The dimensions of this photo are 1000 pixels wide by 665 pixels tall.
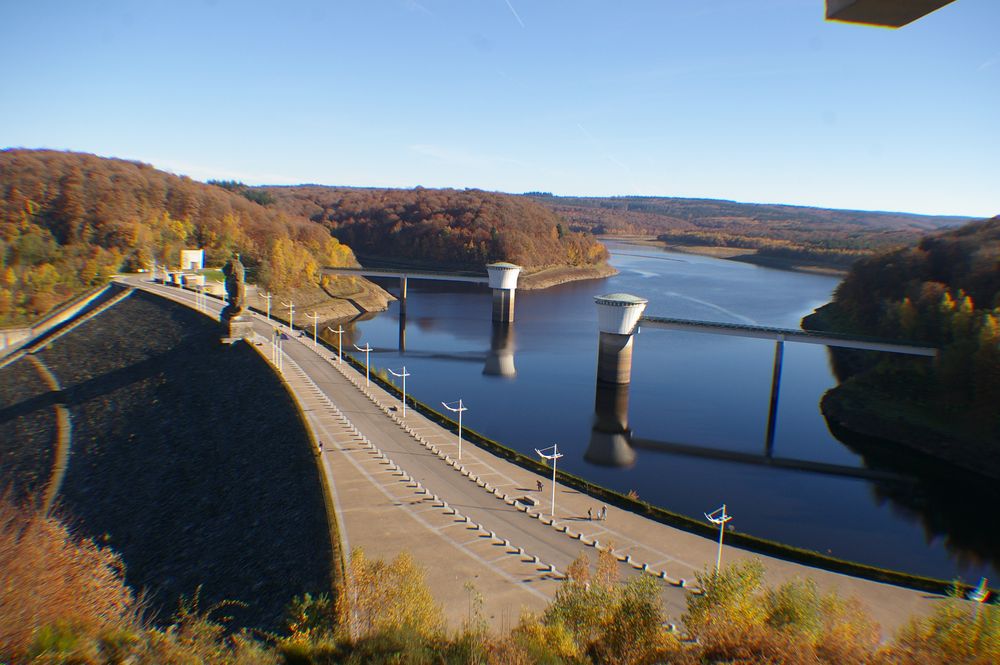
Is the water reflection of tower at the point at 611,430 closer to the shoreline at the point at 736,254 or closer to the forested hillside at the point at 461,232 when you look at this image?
the forested hillside at the point at 461,232

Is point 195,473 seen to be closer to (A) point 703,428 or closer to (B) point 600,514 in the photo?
(B) point 600,514

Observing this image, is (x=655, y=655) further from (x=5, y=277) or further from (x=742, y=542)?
(x=5, y=277)

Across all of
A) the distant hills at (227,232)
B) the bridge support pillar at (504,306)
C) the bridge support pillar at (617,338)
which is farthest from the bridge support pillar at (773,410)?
the distant hills at (227,232)

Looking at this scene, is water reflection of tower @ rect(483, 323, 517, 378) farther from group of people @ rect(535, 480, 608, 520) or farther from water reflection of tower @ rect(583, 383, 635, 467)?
group of people @ rect(535, 480, 608, 520)

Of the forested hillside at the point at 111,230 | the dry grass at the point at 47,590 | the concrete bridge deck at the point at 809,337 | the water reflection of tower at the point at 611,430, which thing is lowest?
the water reflection of tower at the point at 611,430

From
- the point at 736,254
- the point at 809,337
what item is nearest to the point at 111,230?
the point at 809,337

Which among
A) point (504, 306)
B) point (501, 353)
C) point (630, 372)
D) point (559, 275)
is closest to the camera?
point (630, 372)
